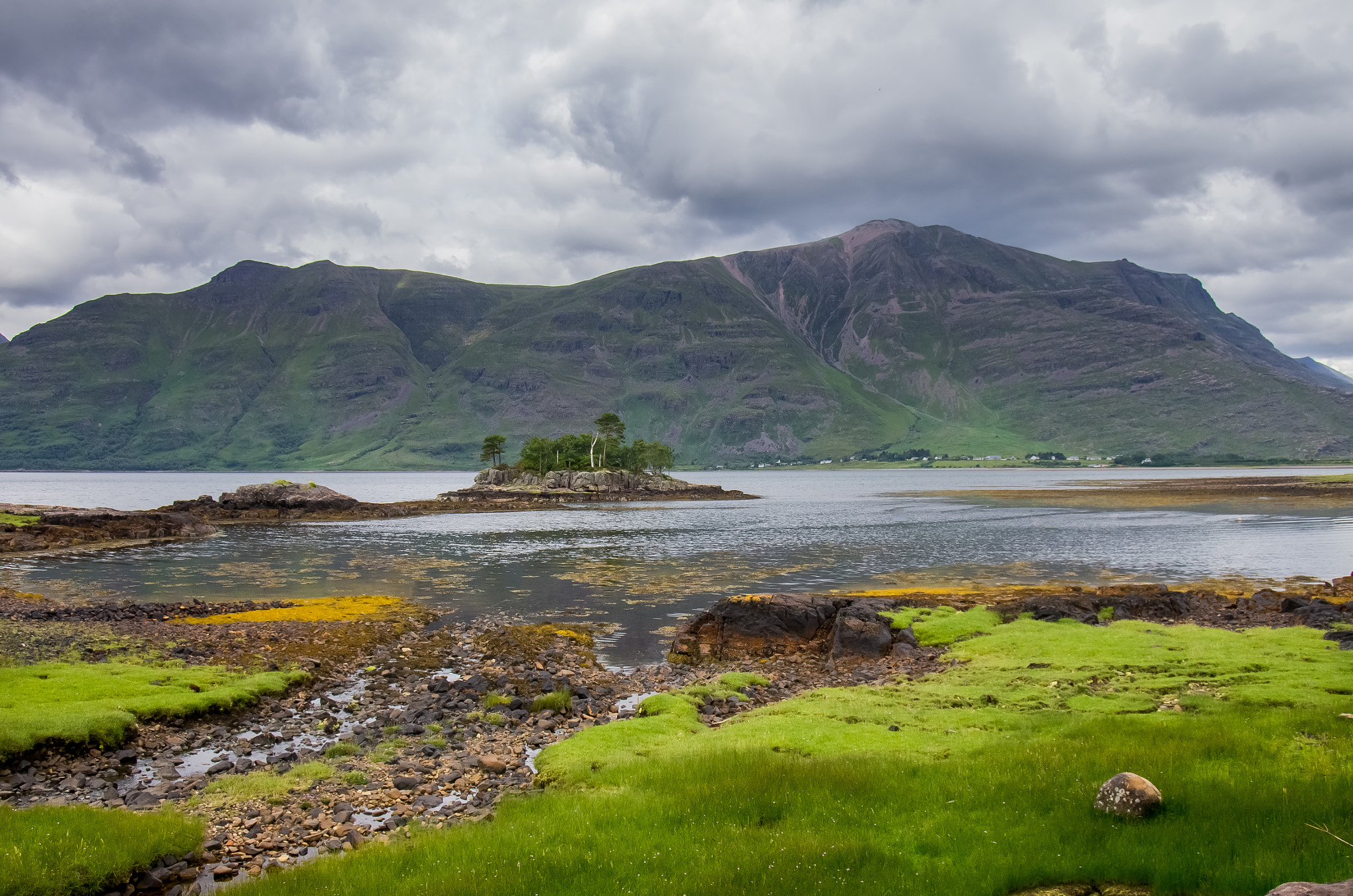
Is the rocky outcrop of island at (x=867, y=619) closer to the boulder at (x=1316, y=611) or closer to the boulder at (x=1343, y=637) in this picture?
the boulder at (x=1316, y=611)

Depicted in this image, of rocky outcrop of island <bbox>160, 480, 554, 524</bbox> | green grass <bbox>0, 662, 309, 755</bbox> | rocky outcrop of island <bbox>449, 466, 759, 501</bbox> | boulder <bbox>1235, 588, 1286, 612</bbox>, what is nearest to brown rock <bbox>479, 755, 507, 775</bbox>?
green grass <bbox>0, 662, 309, 755</bbox>

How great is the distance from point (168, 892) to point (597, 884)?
24.1ft

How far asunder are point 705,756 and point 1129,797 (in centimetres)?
804

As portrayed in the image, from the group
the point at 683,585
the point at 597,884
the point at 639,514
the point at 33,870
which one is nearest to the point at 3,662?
the point at 33,870

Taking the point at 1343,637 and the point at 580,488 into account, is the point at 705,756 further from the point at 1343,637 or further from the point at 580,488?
the point at 580,488

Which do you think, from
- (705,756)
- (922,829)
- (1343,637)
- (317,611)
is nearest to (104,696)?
(705,756)

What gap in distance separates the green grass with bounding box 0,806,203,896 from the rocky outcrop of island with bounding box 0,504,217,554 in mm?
80233

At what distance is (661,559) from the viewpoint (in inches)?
2667

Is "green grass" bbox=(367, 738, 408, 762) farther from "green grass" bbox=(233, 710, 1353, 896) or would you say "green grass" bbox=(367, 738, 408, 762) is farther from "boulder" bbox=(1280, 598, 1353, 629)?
"boulder" bbox=(1280, 598, 1353, 629)

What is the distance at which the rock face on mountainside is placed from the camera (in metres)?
30.7

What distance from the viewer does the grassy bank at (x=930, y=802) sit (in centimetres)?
1013

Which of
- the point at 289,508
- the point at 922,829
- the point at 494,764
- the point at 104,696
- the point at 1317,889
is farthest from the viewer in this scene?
the point at 289,508

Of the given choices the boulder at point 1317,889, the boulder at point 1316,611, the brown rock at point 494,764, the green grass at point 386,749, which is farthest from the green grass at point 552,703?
the boulder at point 1316,611

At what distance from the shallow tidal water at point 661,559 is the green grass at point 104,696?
14.9 m
